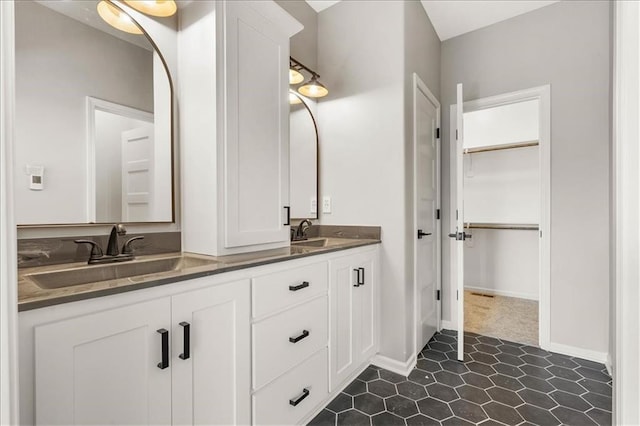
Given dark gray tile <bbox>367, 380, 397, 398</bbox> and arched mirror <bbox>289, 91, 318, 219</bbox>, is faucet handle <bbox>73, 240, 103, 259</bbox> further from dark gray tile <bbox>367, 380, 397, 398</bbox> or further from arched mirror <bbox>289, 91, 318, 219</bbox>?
dark gray tile <bbox>367, 380, 397, 398</bbox>

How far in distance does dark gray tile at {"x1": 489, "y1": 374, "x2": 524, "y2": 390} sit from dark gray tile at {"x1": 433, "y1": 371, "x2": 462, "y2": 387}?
0.23 m

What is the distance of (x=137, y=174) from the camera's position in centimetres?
156

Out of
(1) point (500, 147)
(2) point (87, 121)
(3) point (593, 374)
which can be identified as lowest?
(3) point (593, 374)

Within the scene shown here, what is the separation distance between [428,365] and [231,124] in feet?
7.12

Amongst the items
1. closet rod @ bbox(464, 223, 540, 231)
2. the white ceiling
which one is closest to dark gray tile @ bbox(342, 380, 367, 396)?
the white ceiling

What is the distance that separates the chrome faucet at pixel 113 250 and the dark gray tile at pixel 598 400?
2.71 metres

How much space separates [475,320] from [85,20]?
3817 millimetres

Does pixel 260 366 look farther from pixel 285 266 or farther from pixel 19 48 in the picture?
pixel 19 48

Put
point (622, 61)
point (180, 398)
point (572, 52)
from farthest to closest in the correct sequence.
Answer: point (572, 52), point (180, 398), point (622, 61)

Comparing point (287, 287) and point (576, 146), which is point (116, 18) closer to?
point (287, 287)

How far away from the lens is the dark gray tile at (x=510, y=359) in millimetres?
2342

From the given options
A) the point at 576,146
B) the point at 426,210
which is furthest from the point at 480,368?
the point at 576,146

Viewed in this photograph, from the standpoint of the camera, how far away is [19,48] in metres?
1.18

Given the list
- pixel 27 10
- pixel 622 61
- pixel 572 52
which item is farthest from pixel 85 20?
pixel 572 52
